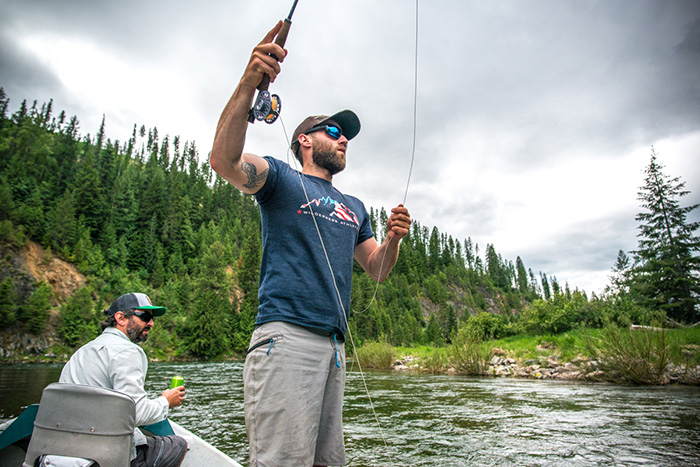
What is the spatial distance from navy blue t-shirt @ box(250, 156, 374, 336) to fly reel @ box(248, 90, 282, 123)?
23 cm

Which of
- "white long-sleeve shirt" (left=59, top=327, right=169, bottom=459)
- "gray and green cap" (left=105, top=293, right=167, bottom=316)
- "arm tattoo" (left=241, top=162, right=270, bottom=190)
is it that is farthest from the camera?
"gray and green cap" (left=105, top=293, right=167, bottom=316)

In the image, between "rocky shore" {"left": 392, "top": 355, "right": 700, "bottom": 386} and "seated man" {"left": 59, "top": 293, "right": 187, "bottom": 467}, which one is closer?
"seated man" {"left": 59, "top": 293, "right": 187, "bottom": 467}

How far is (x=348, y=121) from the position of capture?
2.55m

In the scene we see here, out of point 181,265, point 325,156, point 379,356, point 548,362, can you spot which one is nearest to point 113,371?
point 325,156

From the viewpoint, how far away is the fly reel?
185cm

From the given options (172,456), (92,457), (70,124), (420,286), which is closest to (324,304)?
(92,457)

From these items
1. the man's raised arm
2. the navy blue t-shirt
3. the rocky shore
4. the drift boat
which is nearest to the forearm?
the man's raised arm

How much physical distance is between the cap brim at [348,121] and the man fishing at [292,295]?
34 centimetres

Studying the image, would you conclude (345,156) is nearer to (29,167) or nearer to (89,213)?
(89,213)

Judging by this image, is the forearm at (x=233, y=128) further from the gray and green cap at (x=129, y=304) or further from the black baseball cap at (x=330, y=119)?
the gray and green cap at (x=129, y=304)

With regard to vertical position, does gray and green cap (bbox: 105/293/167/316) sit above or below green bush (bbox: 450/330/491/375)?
above

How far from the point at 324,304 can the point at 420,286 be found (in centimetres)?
10430

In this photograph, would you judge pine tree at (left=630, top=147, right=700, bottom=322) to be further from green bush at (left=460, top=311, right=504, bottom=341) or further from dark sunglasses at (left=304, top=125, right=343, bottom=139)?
dark sunglasses at (left=304, top=125, right=343, bottom=139)

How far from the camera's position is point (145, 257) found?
212 feet
